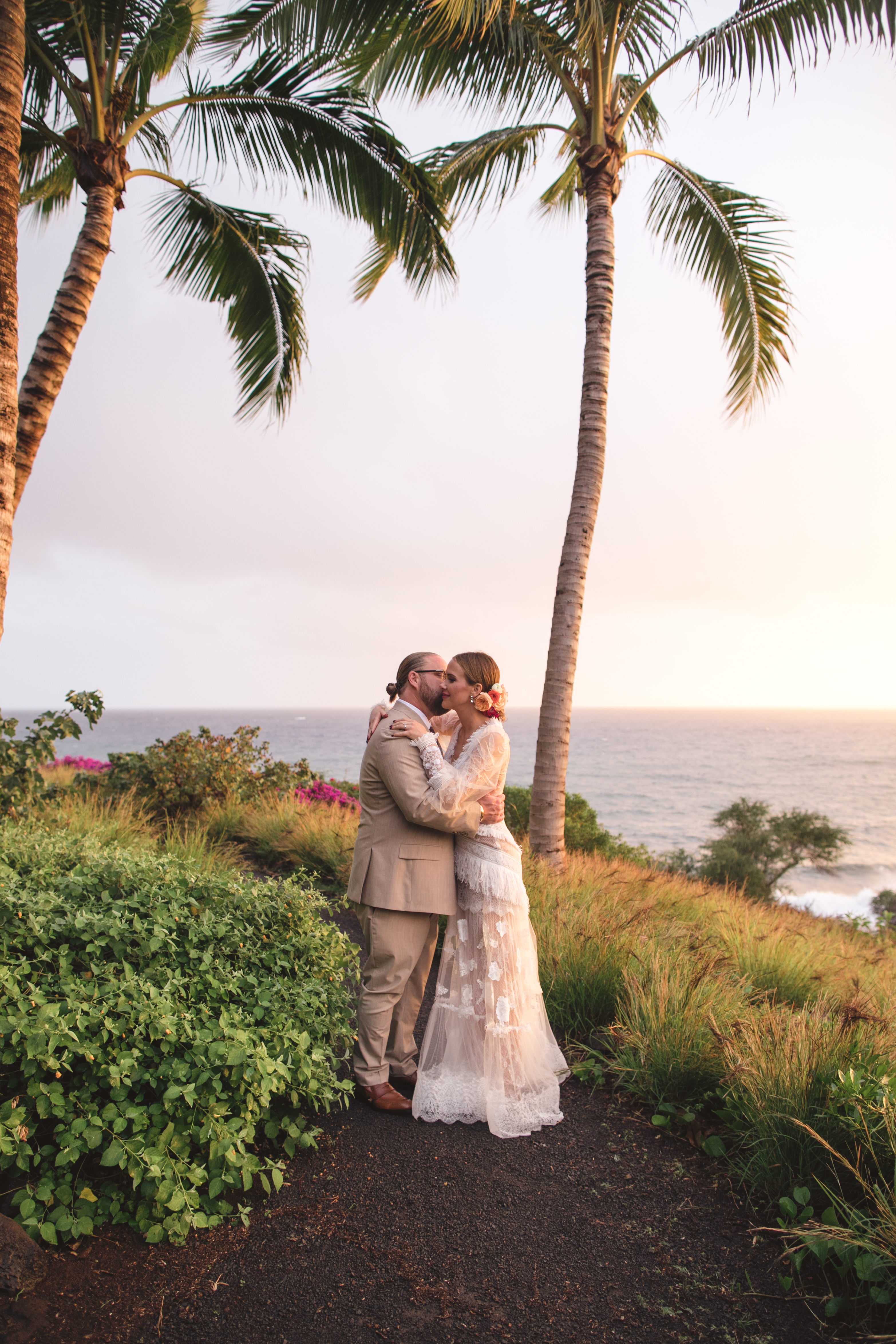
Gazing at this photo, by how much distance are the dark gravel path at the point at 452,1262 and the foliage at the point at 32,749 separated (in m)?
4.83

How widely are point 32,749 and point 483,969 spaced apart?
5.09 m

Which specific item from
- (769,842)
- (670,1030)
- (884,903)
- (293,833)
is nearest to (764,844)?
(769,842)

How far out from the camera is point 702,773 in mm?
67938

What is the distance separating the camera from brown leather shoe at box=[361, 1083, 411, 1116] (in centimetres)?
370

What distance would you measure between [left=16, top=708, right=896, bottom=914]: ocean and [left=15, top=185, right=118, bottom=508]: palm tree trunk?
30.6 ft

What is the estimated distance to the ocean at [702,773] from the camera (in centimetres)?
3300

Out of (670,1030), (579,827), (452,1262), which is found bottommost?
(452,1262)

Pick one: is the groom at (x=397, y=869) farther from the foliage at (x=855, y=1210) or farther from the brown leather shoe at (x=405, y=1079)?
the foliage at (x=855, y=1210)

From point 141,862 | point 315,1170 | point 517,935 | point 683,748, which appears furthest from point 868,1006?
point 683,748

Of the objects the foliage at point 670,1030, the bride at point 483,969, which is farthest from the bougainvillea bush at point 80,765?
the foliage at point 670,1030

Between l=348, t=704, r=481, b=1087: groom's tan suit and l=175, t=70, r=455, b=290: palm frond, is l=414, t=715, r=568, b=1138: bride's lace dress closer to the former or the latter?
l=348, t=704, r=481, b=1087: groom's tan suit

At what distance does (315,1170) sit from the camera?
10.7 ft

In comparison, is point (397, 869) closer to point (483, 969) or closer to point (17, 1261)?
point (483, 969)

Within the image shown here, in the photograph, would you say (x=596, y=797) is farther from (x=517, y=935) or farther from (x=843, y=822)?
(x=517, y=935)
